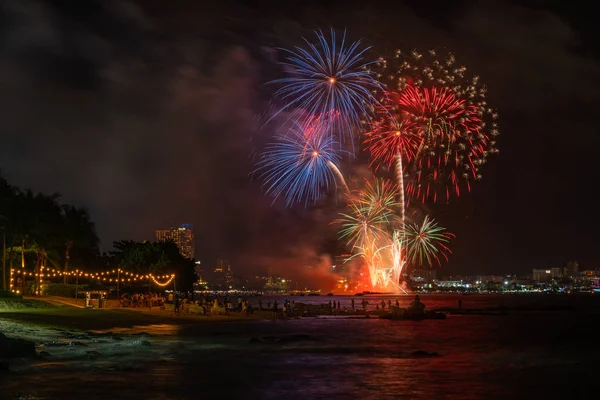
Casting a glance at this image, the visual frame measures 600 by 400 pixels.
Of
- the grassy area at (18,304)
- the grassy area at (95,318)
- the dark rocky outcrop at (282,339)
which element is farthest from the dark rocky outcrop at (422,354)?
the grassy area at (18,304)

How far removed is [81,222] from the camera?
90312mm

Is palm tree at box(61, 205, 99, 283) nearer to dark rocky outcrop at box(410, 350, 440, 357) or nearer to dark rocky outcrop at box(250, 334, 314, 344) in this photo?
dark rocky outcrop at box(250, 334, 314, 344)

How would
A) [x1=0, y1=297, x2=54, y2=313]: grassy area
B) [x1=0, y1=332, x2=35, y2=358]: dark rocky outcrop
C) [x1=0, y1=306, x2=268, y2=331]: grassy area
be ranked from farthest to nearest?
1. [x1=0, y1=297, x2=54, y2=313]: grassy area
2. [x1=0, y1=306, x2=268, y2=331]: grassy area
3. [x1=0, y1=332, x2=35, y2=358]: dark rocky outcrop

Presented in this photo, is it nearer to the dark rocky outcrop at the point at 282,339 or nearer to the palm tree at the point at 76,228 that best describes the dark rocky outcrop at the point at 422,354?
the dark rocky outcrop at the point at 282,339

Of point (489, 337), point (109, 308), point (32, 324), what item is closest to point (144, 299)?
point (109, 308)

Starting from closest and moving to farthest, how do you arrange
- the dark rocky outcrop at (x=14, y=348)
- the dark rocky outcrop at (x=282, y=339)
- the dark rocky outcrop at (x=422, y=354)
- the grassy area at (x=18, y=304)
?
the dark rocky outcrop at (x=14, y=348), the dark rocky outcrop at (x=422, y=354), the dark rocky outcrop at (x=282, y=339), the grassy area at (x=18, y=304)

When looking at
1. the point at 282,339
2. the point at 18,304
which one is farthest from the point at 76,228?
the point at 282,339

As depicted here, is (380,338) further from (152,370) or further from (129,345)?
(152,370)

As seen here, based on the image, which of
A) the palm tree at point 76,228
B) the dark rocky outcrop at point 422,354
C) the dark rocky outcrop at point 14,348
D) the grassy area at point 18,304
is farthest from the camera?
the palm tree at point 76,228

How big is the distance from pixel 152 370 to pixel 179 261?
90.3m

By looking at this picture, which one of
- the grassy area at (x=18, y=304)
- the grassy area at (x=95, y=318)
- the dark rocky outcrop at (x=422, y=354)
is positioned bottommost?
the dark rocky outcrop at (x=422, y=354)

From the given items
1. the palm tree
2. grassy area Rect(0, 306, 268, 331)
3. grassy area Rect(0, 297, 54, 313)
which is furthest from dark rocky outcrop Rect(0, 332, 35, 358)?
the palm tree

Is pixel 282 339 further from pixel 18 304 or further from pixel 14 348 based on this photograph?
pixel 18 304

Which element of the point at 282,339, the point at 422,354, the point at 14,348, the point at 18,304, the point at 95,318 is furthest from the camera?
the point at 18,304
